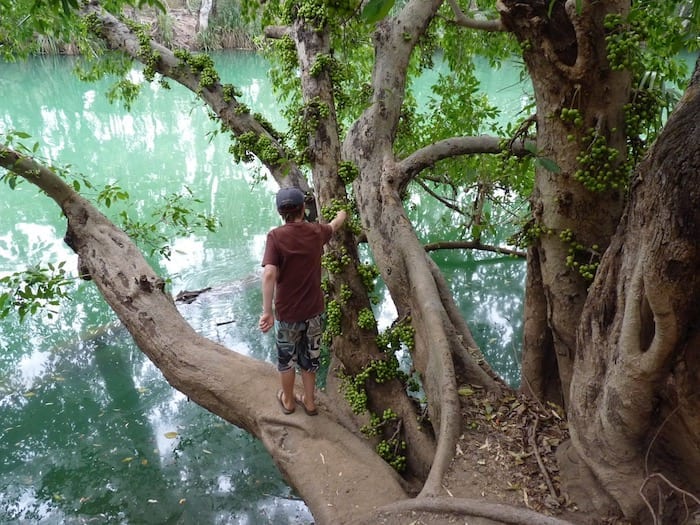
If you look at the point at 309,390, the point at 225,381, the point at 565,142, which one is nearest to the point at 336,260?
the point at 309,390

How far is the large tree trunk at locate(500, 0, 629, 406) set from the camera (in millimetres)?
2455

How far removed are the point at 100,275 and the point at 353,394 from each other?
6.98 ft

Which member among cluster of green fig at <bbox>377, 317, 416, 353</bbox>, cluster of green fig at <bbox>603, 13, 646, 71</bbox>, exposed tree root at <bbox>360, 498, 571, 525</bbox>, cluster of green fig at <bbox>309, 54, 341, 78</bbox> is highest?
cluster of green fig at <bbox>309, 54, 341, 78</bbox>

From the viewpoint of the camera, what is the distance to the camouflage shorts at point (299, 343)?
10.3 feet

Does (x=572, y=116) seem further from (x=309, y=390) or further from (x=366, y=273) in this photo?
(x=309, y=390)

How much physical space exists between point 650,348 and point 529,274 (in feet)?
3.82

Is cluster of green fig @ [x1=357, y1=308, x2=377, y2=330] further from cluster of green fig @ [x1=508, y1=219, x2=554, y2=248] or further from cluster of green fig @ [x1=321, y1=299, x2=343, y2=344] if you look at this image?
cluster of green fig @ [x1=508, y1=219, x2=554, y2=248]

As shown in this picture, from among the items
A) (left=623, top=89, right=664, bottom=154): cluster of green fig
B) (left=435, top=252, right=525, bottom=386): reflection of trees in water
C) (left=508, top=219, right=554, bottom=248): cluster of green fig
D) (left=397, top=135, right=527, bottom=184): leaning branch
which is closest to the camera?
Result: (left=623, top=89, right=664, bottom=154): cluster of green fig

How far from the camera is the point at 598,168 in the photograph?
2.67 m

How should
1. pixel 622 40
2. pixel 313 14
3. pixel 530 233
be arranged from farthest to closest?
pixel 313 14 < pixel 530 233 < pixel 622 40

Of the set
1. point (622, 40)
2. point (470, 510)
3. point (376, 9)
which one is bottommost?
point (470, 510)

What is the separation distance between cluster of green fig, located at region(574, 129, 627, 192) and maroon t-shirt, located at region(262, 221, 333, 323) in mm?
1328

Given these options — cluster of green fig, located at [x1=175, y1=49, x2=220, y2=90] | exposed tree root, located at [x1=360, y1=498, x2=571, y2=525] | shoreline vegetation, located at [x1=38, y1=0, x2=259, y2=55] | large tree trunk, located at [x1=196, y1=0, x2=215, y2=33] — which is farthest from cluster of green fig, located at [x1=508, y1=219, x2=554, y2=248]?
large tree trunk, located at [x1=196, y1=0, x2=215, y2=33]

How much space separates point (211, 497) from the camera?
13.3 ft
